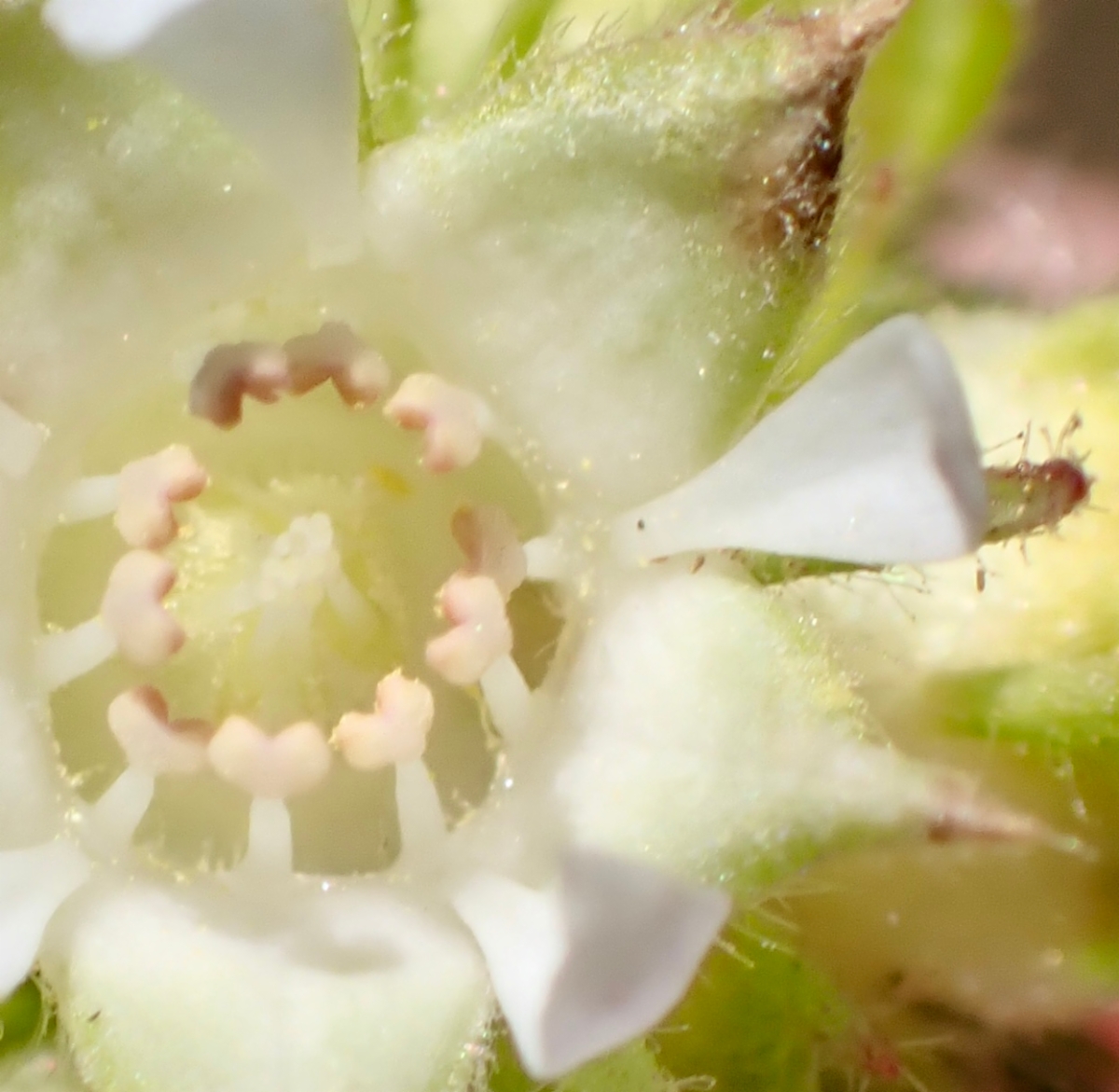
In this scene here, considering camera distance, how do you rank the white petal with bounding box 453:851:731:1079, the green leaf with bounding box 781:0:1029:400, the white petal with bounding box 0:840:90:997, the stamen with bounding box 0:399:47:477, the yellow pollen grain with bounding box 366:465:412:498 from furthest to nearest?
the green leaf with bounding box 781:0:1029:400 < the yellow pollen grain with bounding box 366:465:412:498 < the stamen with bounding box 0:399:47:477 < the white petal with bounding box 0:840:90:997 < the white petal with bounding box 453:851:731:1079

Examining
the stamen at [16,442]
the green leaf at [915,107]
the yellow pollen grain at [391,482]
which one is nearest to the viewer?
the stamen at [16,442]

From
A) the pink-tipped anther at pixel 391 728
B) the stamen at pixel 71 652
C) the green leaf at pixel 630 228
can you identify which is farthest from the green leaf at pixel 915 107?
the stamen at pixel 71 652

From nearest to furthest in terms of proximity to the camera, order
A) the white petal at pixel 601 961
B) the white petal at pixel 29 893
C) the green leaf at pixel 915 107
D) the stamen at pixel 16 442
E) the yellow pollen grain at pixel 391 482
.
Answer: the white petal at pixel 601 961 → the white petal at pixel 29 893 → the stamen at pixel 16 442 → the yellow pollen grain at pixel 391 482 → the green leaf at pixel 915 107

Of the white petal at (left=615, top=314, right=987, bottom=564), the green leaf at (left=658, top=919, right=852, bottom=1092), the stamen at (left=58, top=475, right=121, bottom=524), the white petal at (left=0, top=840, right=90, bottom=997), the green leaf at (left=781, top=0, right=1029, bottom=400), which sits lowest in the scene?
the green leaf at (left=658, top=919, right=852, bottom=1092)

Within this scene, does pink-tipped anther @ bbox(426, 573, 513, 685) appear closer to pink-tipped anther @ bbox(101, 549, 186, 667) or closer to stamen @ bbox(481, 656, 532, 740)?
stamen @ bbox(481, 656, 532, 740)

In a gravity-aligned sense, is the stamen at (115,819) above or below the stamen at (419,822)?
above

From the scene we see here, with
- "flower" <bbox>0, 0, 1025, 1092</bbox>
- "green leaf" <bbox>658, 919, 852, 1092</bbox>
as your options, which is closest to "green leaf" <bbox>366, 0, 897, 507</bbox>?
"flower" <bbox>0, 0, 1025, 1092</bbox>

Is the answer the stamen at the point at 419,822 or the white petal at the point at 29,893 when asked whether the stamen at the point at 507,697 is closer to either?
the stamen at the point at 419,822
